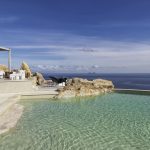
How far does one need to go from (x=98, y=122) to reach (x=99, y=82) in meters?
15.8

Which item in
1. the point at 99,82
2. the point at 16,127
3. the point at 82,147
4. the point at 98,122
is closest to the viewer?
the point at 82,147

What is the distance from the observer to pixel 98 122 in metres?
13.3

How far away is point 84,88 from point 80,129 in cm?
1372

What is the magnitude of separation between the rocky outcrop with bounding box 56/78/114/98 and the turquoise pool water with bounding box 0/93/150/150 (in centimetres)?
632

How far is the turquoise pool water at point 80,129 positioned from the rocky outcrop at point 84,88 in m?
6.32

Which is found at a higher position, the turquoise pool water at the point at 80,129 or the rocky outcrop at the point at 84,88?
the rocky outcrop at the point at 84,88

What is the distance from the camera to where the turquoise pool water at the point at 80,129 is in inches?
381

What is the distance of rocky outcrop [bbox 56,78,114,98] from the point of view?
24016 mm

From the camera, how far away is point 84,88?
1008 inches

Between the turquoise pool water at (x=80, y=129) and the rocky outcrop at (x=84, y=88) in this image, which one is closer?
the turquoise pool water at (x=80, y=129)

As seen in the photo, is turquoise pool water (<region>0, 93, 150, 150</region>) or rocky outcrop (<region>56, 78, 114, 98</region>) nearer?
turquoise pool water (<region>0, 93, 150, 150</region>)

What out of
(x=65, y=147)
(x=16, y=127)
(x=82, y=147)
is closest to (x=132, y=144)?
(x=82, y=147)

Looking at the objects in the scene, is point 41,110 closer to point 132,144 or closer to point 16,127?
point 16,127

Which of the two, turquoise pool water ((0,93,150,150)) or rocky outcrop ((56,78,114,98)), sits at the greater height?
rocky outcrop ((56,78,114,98))
